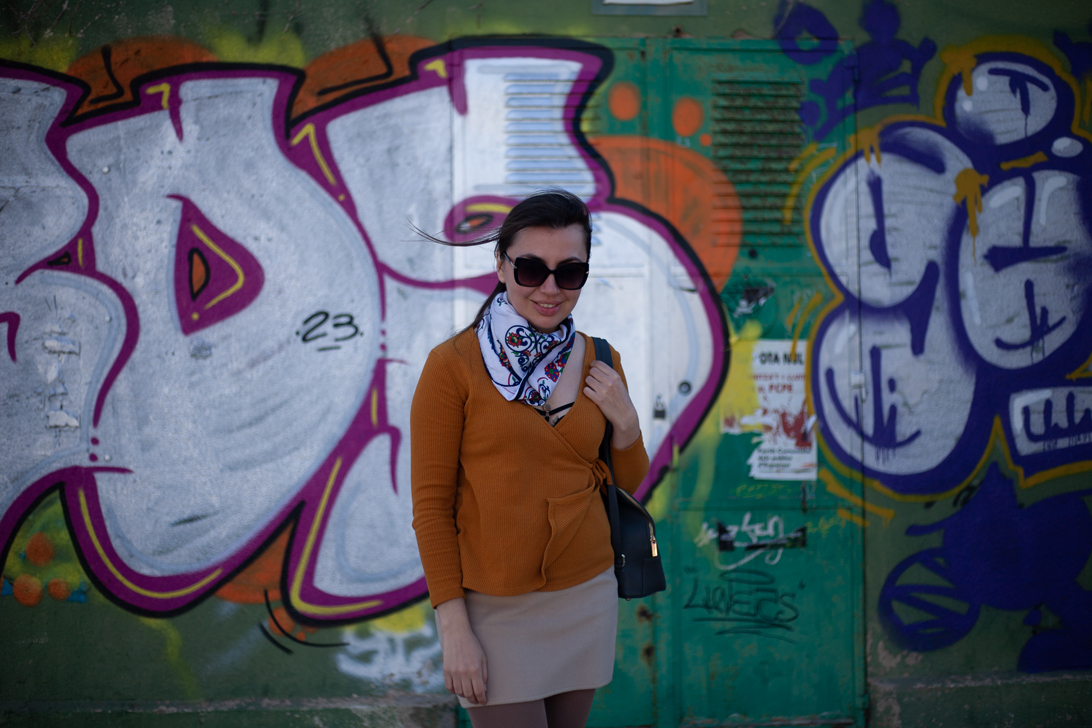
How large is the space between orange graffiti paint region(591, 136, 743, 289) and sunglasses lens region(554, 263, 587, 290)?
6.37 feet

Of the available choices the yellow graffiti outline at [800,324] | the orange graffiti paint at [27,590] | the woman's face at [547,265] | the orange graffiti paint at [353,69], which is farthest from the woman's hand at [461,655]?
the orange graffiti paint at [27,590]

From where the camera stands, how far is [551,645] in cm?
167

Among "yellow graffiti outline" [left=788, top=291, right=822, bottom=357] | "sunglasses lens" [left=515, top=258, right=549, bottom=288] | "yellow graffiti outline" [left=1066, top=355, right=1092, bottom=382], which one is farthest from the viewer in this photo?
"yellow graffiti outline" [left=1066, top=355, right=1092, bottom=382]

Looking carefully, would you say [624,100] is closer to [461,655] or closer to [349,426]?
[349,426]

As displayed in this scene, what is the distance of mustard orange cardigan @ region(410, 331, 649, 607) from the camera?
1620 mm

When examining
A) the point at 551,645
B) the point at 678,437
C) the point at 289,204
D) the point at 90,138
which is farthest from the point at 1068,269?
the point at 90,138

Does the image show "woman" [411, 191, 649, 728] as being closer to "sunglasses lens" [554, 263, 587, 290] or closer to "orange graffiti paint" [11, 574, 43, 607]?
"sunglasses lens" [554, 263, 587, 290]

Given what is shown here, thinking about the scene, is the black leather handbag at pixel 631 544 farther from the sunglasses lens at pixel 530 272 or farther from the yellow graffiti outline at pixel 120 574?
the yellow graffiti outline at pixel 120 574

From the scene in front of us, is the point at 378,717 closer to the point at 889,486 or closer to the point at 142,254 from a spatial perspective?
the point at 142,254

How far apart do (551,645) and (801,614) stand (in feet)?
7.47

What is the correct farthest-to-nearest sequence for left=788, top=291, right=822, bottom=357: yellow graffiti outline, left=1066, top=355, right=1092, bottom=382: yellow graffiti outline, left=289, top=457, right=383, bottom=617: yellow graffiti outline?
1. left=1066, top=355, right=1092, bottom=382: yellow graffiti outline
2. left=788, top=291, right=822, bottom=357: yellow graffiti outline
3. left=289, top=457, right=383, bottom=617: yellow graffiti outline

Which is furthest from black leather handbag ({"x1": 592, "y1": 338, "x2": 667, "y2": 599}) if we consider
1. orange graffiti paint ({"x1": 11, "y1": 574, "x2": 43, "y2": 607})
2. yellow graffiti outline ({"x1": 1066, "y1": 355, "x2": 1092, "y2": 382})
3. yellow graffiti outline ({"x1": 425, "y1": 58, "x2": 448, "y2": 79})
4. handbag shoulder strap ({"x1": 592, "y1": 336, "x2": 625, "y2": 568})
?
orange graffiti paint ({"x1": 11, "y1": 574, "x2": 43, "y2": 607})

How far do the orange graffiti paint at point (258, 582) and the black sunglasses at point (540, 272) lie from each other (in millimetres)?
2411

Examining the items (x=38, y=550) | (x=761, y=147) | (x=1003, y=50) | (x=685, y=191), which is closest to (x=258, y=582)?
(x=38, y=550)
